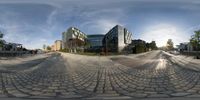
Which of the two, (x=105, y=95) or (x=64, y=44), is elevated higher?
(x=64, y=44)

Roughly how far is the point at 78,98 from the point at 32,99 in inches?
39.3

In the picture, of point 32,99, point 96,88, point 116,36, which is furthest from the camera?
point 116,36

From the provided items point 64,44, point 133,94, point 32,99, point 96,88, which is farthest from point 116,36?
point 32,99

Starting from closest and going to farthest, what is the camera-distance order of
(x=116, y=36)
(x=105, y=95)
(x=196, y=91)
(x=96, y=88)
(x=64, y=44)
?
(x=105, y=95)
(x=196, y=91)
(x=96, y=88)
(x=64, y=44)
(x=116, y=36)

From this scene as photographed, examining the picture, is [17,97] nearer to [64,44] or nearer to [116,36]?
[64,44]

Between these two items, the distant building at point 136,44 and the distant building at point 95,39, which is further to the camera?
the distant building at point 136,44

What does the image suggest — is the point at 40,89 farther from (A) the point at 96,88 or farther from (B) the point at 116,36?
(B) the point at 116,36

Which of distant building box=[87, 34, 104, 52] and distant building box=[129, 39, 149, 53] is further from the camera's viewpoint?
distant building box=[129, 39, 149, 53]

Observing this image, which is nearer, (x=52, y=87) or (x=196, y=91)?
(x=196, y=91)

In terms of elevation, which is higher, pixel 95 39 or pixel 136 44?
pixel 136 44

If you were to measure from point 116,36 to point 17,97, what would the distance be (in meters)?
7.82

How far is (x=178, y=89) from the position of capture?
6230 millimetres

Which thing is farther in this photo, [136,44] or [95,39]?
[136,44]

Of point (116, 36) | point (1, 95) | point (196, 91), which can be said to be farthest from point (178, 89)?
point (116, 36)
